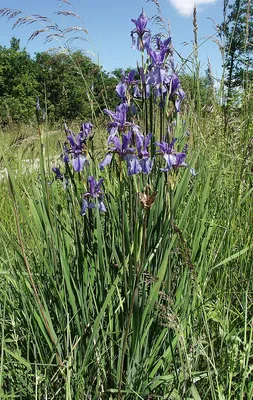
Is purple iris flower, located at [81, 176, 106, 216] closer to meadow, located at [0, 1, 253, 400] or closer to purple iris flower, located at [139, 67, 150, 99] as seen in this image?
meadow, located at [0, 1, 253, 400]

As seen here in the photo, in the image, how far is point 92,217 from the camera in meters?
1.53

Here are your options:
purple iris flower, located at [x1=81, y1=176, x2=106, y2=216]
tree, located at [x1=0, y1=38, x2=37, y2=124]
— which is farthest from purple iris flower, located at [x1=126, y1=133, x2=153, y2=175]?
tree, located at [x1=0, y1=38, x2=37, y2=124]

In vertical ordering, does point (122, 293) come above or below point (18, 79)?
below

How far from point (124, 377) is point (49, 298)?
0.41 meters

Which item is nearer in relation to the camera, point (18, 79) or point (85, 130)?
point (85, 130)

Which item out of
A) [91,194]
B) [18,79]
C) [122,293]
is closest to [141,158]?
[91,194]

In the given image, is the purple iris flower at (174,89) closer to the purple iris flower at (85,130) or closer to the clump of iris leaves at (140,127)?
the clump of iris leaves at (140,127)

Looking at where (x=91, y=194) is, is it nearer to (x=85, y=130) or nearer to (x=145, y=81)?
(x=85, y=130)

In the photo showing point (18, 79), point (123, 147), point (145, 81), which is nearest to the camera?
point (123, 147)

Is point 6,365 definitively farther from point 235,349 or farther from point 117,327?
point 235,349

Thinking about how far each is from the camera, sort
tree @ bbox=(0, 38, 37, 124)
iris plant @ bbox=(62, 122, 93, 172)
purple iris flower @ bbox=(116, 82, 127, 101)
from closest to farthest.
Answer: iris plant @ bbox=(62, 122, 93, 172), purple iris flower @ bbox=(116, 82, 127, 101), tree @ bbox=(0, 38, 37, 124)

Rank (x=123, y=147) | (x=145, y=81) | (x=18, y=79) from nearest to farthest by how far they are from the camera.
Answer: (x=123, y=147) → (x=145, y=81) → (x=18, y=79)

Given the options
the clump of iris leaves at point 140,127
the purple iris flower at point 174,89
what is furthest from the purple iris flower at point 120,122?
the purple iris flower at point 174,89

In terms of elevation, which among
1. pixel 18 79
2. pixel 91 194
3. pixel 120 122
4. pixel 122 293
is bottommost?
pixel 122 293
